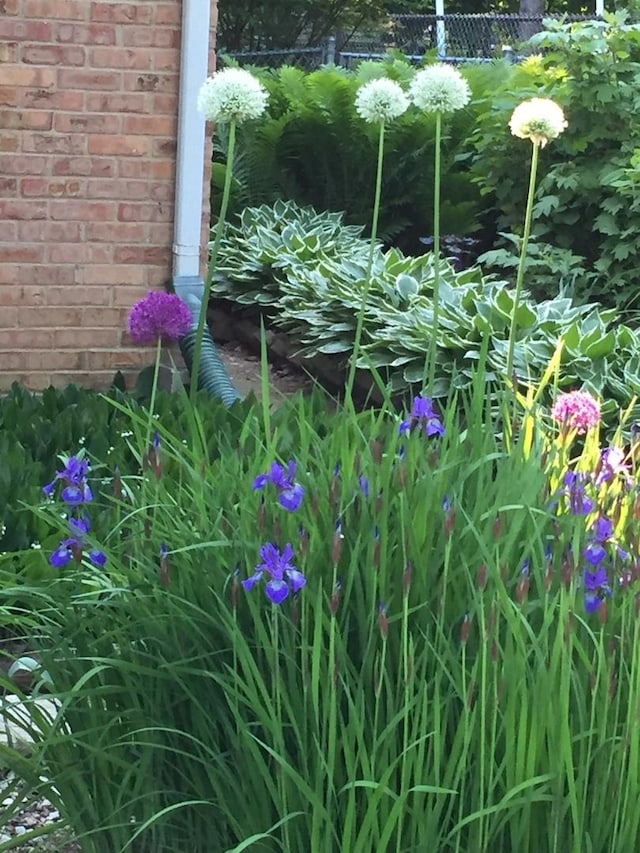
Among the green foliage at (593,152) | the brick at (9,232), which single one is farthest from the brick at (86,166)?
the green foliage at (593,152)

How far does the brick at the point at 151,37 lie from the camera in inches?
167

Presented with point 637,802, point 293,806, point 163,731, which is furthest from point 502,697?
point 163,731

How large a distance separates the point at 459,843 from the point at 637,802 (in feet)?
0.75

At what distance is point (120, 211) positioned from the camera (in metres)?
4.37

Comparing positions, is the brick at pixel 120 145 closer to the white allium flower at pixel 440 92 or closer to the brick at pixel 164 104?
the brick at pixel 164 104

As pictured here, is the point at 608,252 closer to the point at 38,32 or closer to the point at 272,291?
the point at 272,291

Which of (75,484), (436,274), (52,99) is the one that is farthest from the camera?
(52,99)

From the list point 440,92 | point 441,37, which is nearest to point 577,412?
point 440,92

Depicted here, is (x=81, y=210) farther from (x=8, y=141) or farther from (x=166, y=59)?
(x=166, y=59)

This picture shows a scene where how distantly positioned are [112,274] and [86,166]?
0.40 metres

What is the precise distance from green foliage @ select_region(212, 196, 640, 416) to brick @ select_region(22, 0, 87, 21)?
160 cm

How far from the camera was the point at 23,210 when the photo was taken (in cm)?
427

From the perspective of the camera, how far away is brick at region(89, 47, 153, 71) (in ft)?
13.8

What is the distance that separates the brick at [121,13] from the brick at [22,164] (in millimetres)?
539
